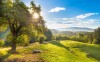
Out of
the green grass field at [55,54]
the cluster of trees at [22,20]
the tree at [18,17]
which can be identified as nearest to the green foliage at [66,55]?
the green grass field at [55,54]

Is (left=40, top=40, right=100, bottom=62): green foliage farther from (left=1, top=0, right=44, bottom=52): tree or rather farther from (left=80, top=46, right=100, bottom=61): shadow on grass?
(left=1, top=0, right=44, bottom=52): tree

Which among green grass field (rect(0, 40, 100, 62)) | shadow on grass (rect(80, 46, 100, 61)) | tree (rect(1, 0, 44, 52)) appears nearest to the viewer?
green grass field (rect(0, 40, 100, 62))

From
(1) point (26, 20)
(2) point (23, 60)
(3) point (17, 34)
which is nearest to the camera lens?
(2) point (23, 60)

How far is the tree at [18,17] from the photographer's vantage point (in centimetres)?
4349

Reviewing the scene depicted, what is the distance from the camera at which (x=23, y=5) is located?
4662 cm

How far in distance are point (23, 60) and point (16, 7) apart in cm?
1551

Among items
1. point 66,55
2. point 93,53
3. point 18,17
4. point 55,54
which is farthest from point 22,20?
point 93,53

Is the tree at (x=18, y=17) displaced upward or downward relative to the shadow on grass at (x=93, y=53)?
upward

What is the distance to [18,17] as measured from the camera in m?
44.7

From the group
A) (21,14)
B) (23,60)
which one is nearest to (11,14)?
(21,14)

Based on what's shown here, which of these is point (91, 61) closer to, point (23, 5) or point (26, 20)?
point (26, 20)

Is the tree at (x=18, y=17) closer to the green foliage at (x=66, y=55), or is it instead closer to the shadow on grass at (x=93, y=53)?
the green foliage at (x=66, y=55)

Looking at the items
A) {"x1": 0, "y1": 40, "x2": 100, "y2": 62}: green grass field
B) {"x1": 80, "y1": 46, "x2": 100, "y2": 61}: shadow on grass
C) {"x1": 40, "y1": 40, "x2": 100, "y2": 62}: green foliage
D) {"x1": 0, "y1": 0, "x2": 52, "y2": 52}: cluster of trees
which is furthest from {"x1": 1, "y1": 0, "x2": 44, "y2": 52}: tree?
{"x1": 80, "y1": 46, "x2": 100, "y2": 61}: shadow on grass

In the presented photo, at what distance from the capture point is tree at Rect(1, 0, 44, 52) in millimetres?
43494
